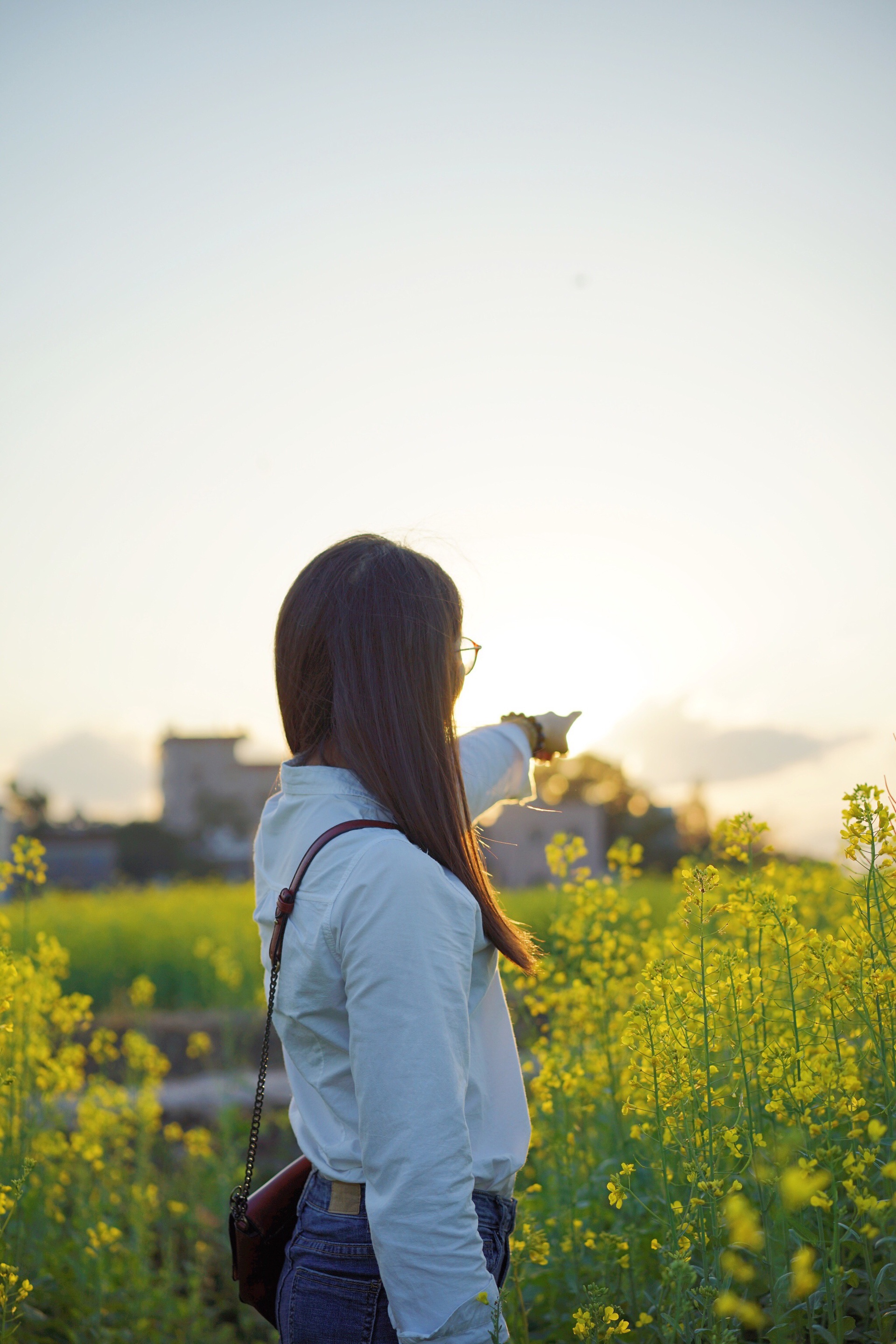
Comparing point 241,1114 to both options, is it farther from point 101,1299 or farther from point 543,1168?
point 543,1168

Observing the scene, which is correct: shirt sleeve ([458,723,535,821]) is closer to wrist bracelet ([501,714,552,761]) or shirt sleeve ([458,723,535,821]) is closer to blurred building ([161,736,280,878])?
wrist bracelet ([501,714,552,761])

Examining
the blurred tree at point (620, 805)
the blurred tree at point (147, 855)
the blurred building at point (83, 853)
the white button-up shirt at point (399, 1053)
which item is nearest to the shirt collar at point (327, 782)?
the white button-up shirt at point (399, 1053)

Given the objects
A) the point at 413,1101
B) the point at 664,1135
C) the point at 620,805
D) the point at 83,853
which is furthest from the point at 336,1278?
the point at 83,853

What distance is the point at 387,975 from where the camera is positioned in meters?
1.36

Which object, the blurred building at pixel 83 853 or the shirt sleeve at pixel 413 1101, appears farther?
the blurred building at pixel 83 853

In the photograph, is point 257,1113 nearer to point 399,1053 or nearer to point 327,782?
point 399,1053

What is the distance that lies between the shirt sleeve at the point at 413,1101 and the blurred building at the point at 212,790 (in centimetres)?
5022

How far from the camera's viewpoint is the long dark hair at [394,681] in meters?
1.59

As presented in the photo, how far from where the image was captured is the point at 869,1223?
180cm

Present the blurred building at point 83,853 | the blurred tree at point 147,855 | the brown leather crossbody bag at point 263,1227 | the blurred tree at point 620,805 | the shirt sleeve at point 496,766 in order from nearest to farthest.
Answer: the brown leather crossbody bag at point 263,1227 < the shirt sleeve at point 496,766 < the blurred tree at point 620,805 < the blurred tree at point 147,855 < the blurred building at point 83,853

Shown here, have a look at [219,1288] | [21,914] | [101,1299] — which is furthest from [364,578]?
[21,914]

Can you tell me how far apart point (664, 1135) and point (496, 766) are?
0.82m

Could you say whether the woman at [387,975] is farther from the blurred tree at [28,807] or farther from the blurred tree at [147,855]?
the blurred tree at [28,807]

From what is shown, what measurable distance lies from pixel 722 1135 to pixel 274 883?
0.87m
